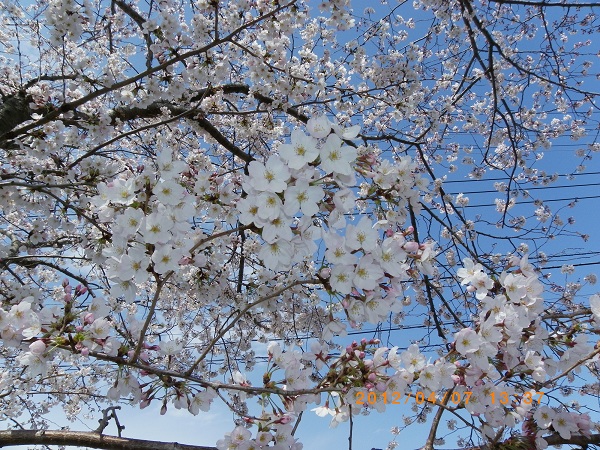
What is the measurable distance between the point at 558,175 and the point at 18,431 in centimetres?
661

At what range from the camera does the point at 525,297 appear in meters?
1.63

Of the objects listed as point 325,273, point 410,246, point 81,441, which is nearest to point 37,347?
point 81,441

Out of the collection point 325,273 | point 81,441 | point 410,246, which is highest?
point 410,246

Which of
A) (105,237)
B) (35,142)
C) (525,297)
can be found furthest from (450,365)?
(35,142)

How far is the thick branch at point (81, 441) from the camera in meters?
1.49

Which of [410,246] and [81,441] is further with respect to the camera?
[81,441]

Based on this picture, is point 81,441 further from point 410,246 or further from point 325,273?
point 410,246

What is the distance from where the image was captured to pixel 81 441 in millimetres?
1677

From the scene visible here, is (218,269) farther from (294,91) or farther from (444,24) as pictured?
(444,24)
